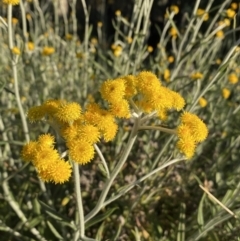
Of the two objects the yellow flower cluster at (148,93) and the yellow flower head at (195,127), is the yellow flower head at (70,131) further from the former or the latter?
the yellow flower head at (195,127)

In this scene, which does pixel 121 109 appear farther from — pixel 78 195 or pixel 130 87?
pixel 78 195

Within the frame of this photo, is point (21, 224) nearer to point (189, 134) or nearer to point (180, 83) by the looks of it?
point (189, 134)

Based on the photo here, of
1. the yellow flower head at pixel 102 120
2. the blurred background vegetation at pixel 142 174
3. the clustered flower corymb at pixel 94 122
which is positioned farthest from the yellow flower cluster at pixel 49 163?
the blurred background vegetation at pixel 142 174

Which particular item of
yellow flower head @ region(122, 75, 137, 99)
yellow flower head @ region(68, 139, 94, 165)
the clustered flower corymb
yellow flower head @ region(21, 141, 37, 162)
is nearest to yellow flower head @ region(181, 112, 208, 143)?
the clustered flower corymb

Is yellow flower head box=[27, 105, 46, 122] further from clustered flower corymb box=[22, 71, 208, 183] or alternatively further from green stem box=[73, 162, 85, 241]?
green stem box=[73, 162, 85, 241]

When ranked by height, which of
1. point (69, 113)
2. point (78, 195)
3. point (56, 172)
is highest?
point (69, 113)

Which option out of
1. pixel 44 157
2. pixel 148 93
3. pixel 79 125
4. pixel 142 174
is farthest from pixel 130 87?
pixel 142 174
